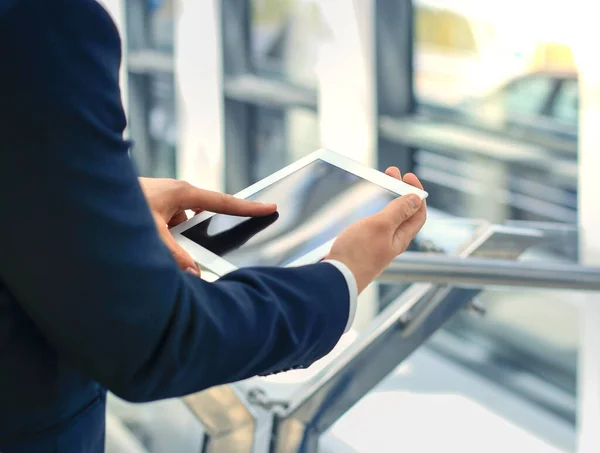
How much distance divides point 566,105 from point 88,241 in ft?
12.6

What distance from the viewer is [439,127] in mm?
4328

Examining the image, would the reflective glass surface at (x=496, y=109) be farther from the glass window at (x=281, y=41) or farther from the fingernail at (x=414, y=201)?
the fingernail at (x=414, y=201)

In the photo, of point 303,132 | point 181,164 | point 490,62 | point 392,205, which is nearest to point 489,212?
point 490,62

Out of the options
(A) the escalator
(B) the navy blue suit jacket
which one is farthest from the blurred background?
(B) the navy blue suit jacket

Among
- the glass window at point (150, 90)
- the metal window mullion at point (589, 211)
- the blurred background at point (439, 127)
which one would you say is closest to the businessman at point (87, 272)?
the blurred background at point (439, 127)

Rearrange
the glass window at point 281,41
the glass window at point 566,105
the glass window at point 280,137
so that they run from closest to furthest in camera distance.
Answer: the glass window at point 566,105
the glass window at point 281,41
the glass window at point 280,137

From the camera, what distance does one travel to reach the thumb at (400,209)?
3.08 ft

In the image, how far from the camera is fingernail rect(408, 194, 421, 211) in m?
0.97

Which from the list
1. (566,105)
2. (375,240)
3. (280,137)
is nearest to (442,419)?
(566,105)

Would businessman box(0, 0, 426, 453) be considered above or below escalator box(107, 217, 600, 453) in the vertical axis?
above

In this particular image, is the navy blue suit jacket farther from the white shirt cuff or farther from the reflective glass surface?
the reflective glass surface

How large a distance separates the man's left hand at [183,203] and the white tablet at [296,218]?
1 centimetres

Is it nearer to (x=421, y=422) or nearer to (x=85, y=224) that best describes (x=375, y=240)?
(x=85, y=224)

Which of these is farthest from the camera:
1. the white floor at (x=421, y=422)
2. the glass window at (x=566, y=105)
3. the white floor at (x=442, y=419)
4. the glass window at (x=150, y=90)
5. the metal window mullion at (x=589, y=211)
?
the glass window at (x=150, y=90)
